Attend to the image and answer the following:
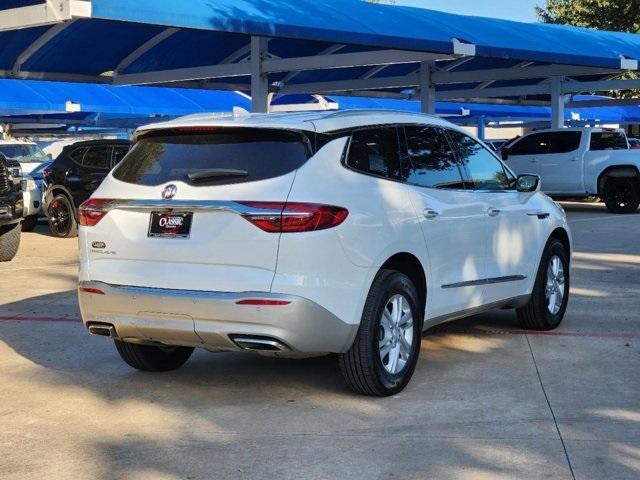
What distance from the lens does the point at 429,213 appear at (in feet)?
21.7

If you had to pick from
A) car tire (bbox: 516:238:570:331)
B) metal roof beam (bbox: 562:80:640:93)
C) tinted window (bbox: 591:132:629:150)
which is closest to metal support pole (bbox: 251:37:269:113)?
tinted window (bbox: 591:132:629:150)

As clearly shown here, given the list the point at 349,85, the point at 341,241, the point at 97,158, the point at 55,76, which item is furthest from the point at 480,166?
the point at 349,85

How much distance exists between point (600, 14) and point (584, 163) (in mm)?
21272

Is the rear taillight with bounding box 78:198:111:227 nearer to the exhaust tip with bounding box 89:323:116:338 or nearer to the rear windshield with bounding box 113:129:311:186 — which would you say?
the rear windshield with bounding box 113:129:311:186

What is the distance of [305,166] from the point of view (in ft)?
19.1

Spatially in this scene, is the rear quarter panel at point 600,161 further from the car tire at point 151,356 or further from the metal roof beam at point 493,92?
the car tire at point 151,356

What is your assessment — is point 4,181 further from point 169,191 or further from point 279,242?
point 279,242

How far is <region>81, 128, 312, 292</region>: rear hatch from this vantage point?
18.7 feet

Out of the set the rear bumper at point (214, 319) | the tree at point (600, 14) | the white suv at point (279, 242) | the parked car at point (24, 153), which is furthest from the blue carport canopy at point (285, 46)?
the tree at point (600, 14)

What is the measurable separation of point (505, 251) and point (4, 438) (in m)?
3.90

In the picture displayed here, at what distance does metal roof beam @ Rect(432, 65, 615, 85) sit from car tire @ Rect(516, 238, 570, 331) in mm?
13244

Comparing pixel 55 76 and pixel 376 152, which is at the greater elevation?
pixel 55 76

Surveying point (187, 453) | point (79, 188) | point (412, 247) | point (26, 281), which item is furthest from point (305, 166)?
point (79, 188)

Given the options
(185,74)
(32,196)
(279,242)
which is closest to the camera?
(279,242)
